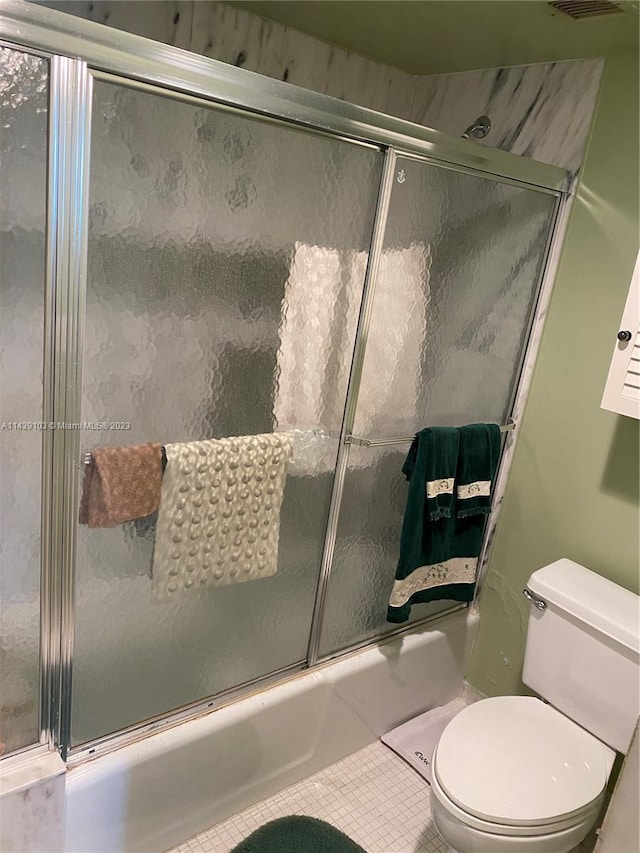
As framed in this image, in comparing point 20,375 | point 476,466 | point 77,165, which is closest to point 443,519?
point 476,466

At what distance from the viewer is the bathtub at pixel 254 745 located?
1472 millimetres

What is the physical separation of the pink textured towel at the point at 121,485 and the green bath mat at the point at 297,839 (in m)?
0.99

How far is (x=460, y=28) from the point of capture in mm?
1659

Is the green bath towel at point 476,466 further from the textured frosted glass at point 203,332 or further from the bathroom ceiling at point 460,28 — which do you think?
the bathroom ceiling at point 460,28

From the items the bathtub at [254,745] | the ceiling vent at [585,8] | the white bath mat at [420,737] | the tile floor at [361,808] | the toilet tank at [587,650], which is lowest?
the tile floor at [361,808]

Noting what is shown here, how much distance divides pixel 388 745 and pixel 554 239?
1692 millimetres

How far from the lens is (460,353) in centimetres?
184

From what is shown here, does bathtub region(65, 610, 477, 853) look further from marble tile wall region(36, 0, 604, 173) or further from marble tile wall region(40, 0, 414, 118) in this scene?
marble tile wall region(40, 0, 414, 118)

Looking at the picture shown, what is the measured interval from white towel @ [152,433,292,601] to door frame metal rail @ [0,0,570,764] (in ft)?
0.67

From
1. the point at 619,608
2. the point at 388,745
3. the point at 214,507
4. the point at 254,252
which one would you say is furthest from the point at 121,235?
the point at 388,745

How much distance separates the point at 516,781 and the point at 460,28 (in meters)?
1.91

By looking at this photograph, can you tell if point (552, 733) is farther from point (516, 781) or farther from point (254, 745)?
point (254, 745)

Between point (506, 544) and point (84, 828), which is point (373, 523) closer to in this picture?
point (506, 544)

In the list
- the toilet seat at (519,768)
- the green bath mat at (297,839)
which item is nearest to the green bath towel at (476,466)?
the toilet seat at (519,768)
